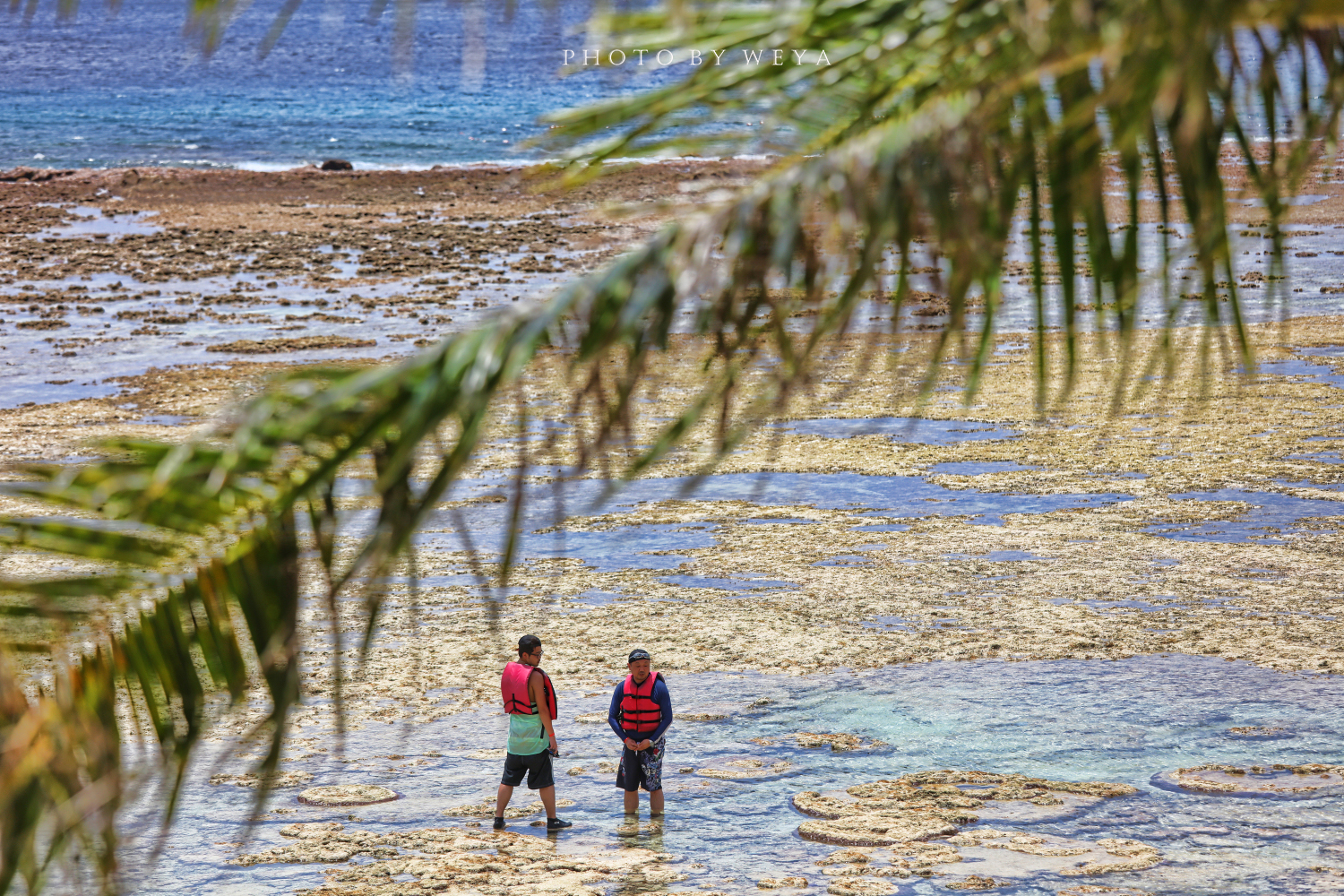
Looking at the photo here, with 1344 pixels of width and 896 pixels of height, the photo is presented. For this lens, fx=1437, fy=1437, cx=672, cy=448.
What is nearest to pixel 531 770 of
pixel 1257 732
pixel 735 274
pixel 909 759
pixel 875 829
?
pixel 875 829

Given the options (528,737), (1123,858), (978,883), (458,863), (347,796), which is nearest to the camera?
(978,883)

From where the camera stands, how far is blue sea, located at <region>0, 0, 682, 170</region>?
70.6 metres

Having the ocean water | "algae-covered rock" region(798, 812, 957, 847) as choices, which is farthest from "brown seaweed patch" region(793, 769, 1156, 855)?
the ocean water

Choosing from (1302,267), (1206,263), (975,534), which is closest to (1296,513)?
(975,534)

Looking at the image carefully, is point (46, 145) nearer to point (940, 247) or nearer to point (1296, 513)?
point (1296, 513)

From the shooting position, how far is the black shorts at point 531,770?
8453mm

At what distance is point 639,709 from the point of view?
852cm

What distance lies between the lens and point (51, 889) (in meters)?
5.88

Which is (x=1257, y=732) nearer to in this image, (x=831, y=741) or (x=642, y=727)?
(x=831, y=741)

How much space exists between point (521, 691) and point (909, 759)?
8.81 ft

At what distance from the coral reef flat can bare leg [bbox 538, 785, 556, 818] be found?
165 mm

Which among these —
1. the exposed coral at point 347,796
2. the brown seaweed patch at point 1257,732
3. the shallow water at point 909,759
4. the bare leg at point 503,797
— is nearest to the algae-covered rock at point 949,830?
the shallow water at point 909,759

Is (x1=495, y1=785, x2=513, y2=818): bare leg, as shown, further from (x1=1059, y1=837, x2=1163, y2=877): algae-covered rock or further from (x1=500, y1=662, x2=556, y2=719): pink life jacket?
(x1=1059, y1=837, x2=1163, y2=877): algae-covered rock

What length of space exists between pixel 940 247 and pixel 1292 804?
25.5 ft
